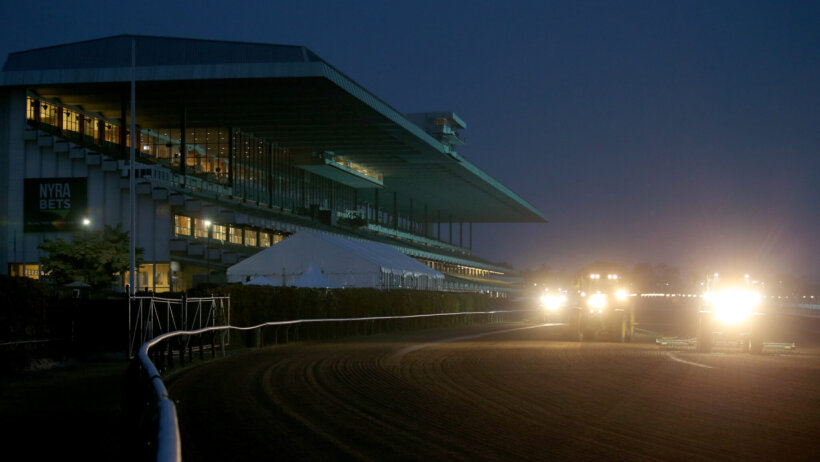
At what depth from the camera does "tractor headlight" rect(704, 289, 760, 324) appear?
24.8m

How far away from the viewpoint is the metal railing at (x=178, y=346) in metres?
5.54

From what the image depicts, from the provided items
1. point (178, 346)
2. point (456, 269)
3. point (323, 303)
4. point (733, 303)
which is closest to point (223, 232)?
point (323, 303)

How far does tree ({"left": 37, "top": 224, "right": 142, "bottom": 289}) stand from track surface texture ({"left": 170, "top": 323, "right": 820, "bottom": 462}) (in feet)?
68.4

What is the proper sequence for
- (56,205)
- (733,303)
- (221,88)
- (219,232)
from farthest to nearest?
(219,232)
(221,88)
(56,205)
(733,303)

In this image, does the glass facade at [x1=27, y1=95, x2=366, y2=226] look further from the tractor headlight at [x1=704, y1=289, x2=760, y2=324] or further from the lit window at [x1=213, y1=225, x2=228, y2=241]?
the tractor headlight at [x1=704, y1=289, x2=760, y2=324]

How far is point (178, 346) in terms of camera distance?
2294 cm

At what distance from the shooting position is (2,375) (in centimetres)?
1831

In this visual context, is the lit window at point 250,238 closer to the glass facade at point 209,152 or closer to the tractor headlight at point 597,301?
the glass facade at point 209,152

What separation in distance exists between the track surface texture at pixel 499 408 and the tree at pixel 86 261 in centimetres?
2086

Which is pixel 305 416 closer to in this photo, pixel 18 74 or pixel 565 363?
pixel 565 363

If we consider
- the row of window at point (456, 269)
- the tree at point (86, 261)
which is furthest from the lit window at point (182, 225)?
the row of window at point (456, 269)

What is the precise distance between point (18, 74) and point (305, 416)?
1902 inches

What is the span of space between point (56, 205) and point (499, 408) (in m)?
46.0

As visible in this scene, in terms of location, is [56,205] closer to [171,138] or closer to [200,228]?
[200,228]
